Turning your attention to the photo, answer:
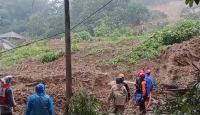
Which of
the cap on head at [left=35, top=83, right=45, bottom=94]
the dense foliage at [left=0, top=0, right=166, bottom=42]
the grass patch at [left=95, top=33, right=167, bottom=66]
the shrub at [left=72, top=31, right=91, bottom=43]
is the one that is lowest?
the cap on head at [left=35, top=83, right=45, bottom=94]

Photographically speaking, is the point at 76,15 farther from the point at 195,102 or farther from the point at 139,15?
the point at 195,102

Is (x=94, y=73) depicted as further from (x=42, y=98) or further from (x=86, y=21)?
(x=86, y=21)

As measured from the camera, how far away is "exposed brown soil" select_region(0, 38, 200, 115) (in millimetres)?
10102

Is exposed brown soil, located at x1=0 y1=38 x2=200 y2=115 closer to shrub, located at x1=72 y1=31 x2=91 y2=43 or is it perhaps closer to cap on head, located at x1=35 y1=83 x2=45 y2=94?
cap on head, located at x1=35 y1=83 x2=45 y2=94

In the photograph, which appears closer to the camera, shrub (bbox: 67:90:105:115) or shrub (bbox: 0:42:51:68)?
shrub (bbox: 67:90:105:115)

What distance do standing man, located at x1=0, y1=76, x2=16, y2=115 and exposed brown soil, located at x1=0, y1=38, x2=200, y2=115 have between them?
102 inches

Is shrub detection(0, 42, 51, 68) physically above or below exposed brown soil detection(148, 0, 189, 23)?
below

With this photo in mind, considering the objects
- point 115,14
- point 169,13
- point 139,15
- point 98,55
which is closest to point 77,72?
point 98,55

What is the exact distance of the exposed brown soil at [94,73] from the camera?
10.1 meters

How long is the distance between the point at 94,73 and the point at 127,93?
194 inches

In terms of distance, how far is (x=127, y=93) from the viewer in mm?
7090

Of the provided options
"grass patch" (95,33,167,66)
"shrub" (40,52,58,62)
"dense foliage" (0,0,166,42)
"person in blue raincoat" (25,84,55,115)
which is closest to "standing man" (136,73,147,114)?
"person in blue raincoat" (25,84,55,115)

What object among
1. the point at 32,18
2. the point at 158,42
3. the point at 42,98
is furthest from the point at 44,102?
the point at 32,18

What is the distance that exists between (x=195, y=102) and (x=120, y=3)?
1251 inches
